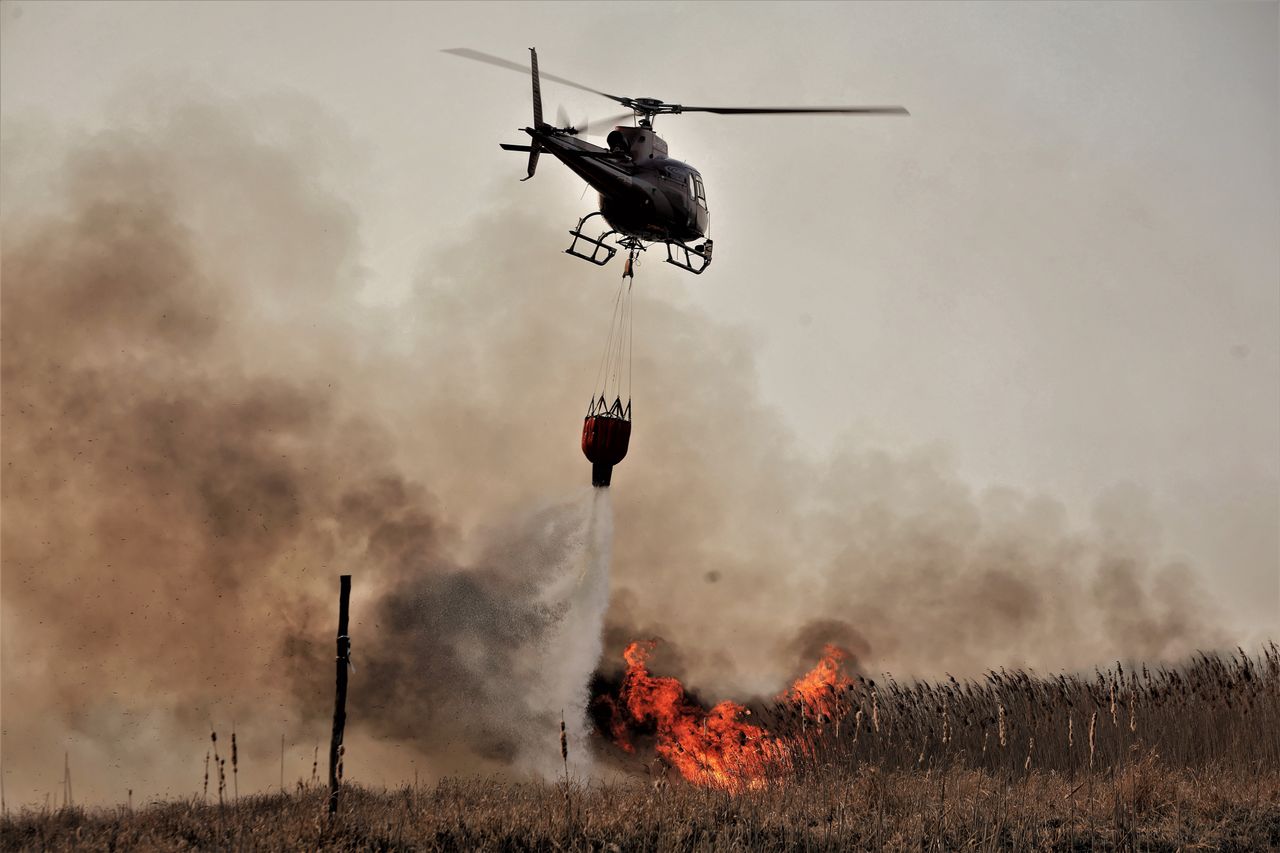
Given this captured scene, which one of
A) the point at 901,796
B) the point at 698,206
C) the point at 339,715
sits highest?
the point at 698,206

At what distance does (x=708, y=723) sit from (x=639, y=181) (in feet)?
52.6

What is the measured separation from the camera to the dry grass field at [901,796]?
55.3 feet

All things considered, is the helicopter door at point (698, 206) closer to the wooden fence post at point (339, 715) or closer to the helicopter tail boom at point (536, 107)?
the helicopter tail boom at point (536, 107)

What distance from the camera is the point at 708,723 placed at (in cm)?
3344

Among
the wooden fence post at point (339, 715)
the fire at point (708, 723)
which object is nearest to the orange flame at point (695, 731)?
the fire at point (708, 723)

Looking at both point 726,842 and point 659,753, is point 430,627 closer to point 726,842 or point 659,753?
point 659,753

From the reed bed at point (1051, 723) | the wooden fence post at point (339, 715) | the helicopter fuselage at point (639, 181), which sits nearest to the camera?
the wooden fence post at point (339, 715)

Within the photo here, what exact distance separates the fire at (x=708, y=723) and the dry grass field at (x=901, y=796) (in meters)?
0.13

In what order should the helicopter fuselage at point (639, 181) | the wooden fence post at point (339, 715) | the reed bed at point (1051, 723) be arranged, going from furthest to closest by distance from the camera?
the helicopter fuselage at point (639, 181) < the reed bed at point (1051, 723) < the wooden fence post at point (339, 715)

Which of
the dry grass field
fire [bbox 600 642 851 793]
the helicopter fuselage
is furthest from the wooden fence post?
the helicopter fuselage

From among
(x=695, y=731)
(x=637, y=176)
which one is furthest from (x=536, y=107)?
(x=695, y=731)

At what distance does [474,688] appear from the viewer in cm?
3762

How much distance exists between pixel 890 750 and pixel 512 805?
10548 mm

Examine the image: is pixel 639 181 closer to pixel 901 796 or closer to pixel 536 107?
pixel 536 107
